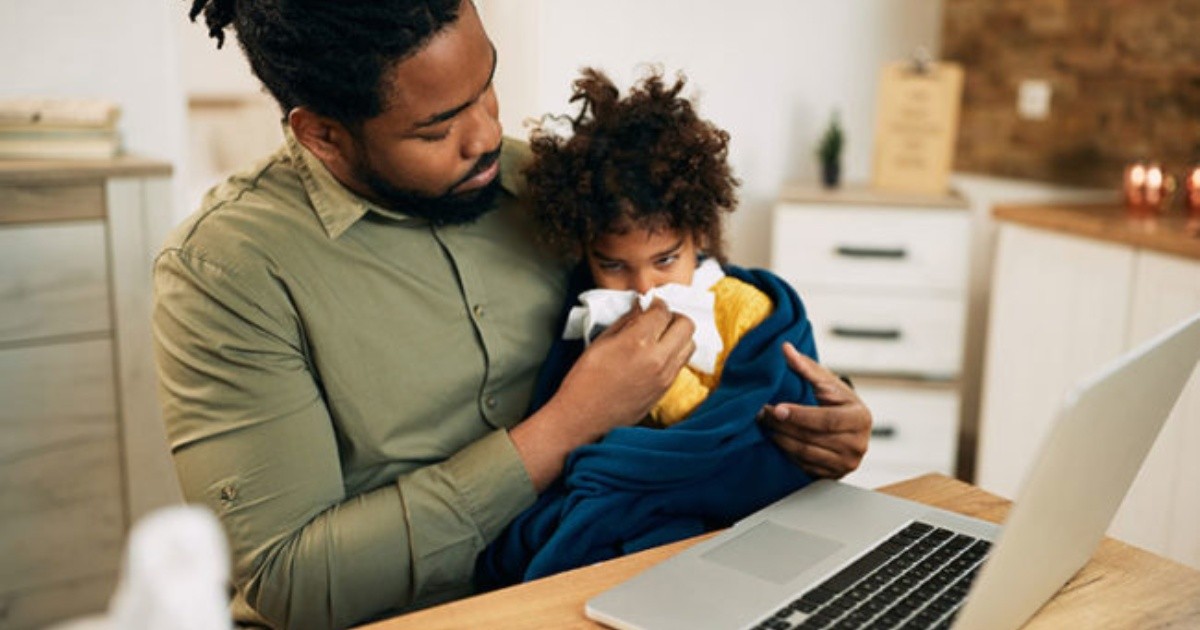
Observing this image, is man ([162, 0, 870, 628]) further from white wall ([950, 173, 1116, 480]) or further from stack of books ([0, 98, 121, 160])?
white wall ([950, 173, 1116, 480])

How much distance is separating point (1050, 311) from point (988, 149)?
100 centimetres

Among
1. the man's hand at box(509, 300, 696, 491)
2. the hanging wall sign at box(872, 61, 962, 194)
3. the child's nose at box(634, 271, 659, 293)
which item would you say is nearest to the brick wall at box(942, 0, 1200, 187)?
the hanging wall sign at box(872, 61, 962, 194)

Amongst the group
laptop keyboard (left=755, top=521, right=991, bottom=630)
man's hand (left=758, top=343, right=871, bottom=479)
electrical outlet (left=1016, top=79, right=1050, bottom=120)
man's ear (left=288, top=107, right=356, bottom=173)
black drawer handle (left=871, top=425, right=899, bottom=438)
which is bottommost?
black drawer handle (left=871, top=425, right=899, bottom=438)

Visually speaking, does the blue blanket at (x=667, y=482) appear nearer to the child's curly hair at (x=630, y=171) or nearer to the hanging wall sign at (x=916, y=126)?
the child's curly hair at (x=630, y=171)

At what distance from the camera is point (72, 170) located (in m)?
2.18

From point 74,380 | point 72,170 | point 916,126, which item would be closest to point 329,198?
point 72,170

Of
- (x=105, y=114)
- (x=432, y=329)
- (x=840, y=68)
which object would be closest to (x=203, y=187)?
(x=105, y=114)

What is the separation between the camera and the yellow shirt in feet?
4.56

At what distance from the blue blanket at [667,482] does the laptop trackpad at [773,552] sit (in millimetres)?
170

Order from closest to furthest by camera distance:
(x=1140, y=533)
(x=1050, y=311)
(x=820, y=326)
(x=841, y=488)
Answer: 1. (x=841, y=488)
2. (x=1140, y=533)
3. (x=1050, y=311)
4. (x=820, y=326)

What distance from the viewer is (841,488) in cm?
123

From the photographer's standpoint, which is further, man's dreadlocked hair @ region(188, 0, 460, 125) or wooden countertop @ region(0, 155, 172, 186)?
wooden countertop @ region(0, 155, 172, 186)

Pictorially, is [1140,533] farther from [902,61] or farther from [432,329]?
[432,329]

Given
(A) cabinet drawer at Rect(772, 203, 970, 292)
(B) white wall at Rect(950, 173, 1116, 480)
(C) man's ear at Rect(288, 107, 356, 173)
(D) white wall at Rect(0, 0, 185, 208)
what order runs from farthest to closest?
(B) white wall at Rect(950, 173, 1116, 480) → (A) cabinet drawer at Rect(772, 203, 970, 292) → (D) white wall at Rect(0, 0, 185, 208) → (C) man's ear at Rect(288, 107, 356, 173)
